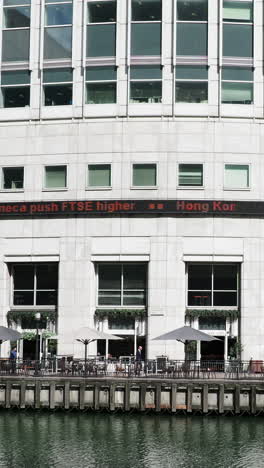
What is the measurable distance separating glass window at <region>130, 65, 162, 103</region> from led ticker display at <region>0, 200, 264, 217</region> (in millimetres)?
7494

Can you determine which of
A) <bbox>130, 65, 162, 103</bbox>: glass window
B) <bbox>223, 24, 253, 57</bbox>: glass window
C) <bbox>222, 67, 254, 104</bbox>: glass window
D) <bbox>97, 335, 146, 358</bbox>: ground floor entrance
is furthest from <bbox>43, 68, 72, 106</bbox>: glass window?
<bbox>97, 335, 146, 358</bbox>: ground floor entrance

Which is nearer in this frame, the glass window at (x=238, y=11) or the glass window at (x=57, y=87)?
the glass window at (x=238, y=11)

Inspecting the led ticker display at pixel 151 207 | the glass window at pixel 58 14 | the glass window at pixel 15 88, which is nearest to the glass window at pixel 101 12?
the glass window at pixel 58 14

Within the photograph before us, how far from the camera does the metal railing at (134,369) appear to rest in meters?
53.4

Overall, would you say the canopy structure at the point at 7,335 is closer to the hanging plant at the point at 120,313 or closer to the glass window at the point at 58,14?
the hanging plant at the point at 120,313

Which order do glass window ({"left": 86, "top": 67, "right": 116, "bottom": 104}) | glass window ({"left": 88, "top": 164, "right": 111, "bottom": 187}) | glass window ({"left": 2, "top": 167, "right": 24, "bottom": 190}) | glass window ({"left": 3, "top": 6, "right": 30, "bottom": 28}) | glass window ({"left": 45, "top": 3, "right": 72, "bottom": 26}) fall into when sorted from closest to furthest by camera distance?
glass window ({"left": 88, "top": 164, "right": 111, "bottom": 187}), glass window ({"left": 86, "top": 67, "right": 116, "bottom": 104}), glass window ({"left": 2, "top": 167, "right": 24, "bottom": 190}), glass window ({"left": 45, "top": 3, "right": 72, "bottom": 26}), glass window ({"left": 3, "top": 6, "right": 30, "bottom": 28})

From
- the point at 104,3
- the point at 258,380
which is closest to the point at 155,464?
the point at 258,380

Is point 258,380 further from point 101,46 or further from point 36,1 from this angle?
point 36,1

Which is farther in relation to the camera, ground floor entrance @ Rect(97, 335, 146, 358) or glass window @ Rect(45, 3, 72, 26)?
glass window @ Rect(45, 3, 72, 26)

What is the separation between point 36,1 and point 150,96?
11348 millimetres

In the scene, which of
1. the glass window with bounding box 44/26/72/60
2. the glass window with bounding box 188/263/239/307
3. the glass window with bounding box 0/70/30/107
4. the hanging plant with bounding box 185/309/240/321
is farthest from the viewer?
the glass window with bounding box 0/70/30/107

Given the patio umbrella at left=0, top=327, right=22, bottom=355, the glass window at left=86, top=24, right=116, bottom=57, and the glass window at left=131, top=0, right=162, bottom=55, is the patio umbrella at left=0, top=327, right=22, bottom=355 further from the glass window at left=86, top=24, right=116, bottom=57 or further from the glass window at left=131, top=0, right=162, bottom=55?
the glass window at left=131, top=0, right=162, bottom=55

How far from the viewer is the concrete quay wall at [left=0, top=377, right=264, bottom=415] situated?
168 feet

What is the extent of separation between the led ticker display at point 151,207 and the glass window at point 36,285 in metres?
3.94
